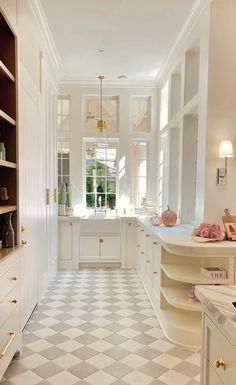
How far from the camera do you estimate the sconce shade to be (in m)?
2.92

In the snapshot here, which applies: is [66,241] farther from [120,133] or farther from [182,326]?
[182,326]

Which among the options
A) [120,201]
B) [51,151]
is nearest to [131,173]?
[120,201]

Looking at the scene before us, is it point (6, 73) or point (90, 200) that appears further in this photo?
point (90, 200)

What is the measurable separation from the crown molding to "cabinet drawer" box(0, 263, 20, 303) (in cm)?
390

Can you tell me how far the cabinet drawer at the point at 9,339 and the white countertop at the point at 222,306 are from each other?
1339 millimetres

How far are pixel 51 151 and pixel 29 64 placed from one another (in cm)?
154

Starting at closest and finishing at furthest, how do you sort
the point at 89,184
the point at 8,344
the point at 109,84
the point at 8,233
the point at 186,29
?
the point at 8,344
the point at 8,233
the point at 186,29
the point at 109,84
the point at 89,184

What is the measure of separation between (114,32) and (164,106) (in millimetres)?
1764

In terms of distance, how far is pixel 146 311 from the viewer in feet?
11.1

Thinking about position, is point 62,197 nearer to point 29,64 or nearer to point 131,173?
point 131,173

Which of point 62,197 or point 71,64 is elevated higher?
point 71,64

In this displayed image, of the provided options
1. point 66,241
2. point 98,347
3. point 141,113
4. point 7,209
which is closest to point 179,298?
point 98,347

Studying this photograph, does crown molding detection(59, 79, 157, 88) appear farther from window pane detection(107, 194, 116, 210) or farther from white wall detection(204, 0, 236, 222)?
white wall detection(204, 0, 236, 222)

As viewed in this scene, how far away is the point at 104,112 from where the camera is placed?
18.5 ft
